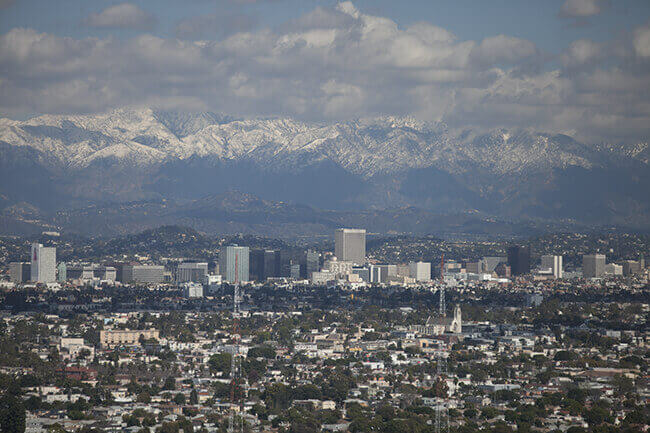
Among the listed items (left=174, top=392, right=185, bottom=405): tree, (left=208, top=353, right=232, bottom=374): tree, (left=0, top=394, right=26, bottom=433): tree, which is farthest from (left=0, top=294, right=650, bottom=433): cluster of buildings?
(left=0, top=394, right=26, bottom=433): tree

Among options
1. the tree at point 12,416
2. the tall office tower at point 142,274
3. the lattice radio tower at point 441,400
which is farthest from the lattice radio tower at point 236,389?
the tall office tower at point 142,274

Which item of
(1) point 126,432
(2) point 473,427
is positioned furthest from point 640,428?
(1) point 126,432

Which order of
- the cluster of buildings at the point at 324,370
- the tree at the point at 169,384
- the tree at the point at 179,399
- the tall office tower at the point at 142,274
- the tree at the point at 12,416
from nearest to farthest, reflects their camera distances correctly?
the tree at the point at 12,416
the cluster of buildings at the point at 324,370
the tree at the point at 179,399
the tree at the point at 169,384
the tall office tower at the point at 142,274

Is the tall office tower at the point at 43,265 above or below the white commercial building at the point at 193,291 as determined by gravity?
above

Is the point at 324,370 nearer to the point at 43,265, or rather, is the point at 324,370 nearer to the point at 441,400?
the point at 441,400

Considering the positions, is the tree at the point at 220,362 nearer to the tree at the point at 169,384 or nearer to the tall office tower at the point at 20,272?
the tree at the point at 169,384

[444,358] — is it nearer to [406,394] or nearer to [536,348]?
[536,348]
